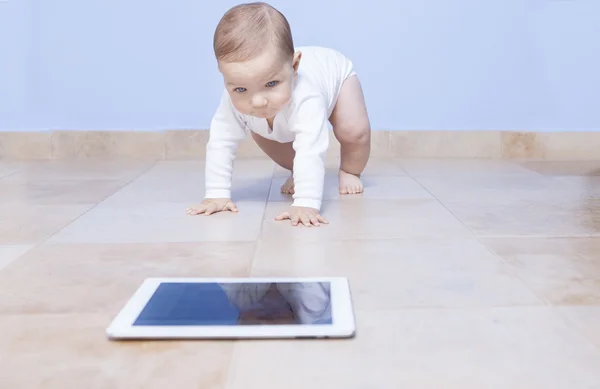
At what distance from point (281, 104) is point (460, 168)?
36.2 inches

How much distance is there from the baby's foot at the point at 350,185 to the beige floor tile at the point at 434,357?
0.85 meters

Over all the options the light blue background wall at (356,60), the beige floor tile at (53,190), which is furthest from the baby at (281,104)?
the light blue background wall at (356,60)

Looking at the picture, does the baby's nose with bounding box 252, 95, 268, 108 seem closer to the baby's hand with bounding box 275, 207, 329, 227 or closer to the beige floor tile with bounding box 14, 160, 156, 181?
the baby's hand with bounding box 275, 207, 329, 227

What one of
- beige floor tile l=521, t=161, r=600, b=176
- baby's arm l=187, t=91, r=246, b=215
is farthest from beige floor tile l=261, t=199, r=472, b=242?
beige floor tile l=521, t=161, r=600, b=176

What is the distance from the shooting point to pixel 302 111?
1.36 meters

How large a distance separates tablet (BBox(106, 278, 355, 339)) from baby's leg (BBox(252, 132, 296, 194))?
0.76 meters

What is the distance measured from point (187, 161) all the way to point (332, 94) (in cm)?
83

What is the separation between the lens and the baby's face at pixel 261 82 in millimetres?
1229

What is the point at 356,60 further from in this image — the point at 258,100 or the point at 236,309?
the point at 236,309

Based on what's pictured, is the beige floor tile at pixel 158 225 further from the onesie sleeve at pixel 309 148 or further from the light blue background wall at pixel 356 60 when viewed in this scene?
the light blue background wall at pixel 356 60

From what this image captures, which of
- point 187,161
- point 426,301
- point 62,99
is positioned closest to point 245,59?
point 426,301

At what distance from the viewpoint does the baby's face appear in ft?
4.03

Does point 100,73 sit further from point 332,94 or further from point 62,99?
point 332,94

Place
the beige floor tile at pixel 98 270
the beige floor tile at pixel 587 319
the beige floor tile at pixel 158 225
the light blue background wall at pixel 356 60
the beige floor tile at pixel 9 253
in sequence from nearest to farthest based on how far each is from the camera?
the beige floor tile at pixel 587 319 → the beige floor tile at pixel 98 270 → the beige floor tile at pixel 9 253 → the beige floor tile at pixel 158 225 → the light blue background wall at pixel 356 60
